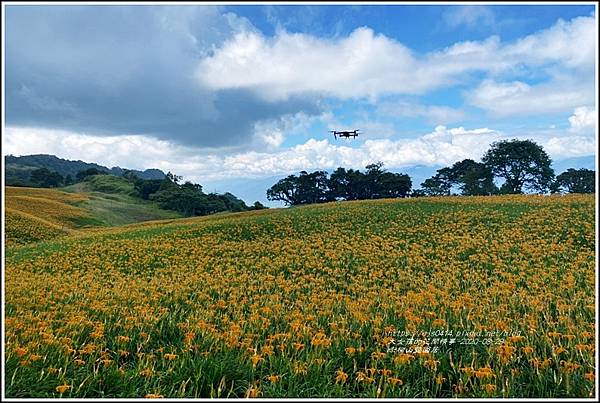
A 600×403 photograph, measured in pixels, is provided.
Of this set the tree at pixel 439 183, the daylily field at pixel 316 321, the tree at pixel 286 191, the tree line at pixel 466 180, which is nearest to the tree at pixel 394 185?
the tree line at pixel 466 180

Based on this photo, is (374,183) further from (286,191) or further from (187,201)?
(187,201)

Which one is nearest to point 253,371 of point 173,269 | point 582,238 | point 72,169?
point 173,269

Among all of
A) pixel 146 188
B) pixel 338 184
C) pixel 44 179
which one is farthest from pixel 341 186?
pixel 44 179

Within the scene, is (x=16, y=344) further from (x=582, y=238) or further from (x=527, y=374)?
(x=582, y=238)

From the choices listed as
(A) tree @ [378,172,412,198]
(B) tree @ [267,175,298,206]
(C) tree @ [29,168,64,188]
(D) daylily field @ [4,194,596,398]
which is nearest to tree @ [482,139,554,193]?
(A) tree @ [378,172,412,198]

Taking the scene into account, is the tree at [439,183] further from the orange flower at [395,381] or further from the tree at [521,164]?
the orange flower at [395,381]

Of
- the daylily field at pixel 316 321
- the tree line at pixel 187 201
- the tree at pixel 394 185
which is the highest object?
the tree at pixel 394 185
